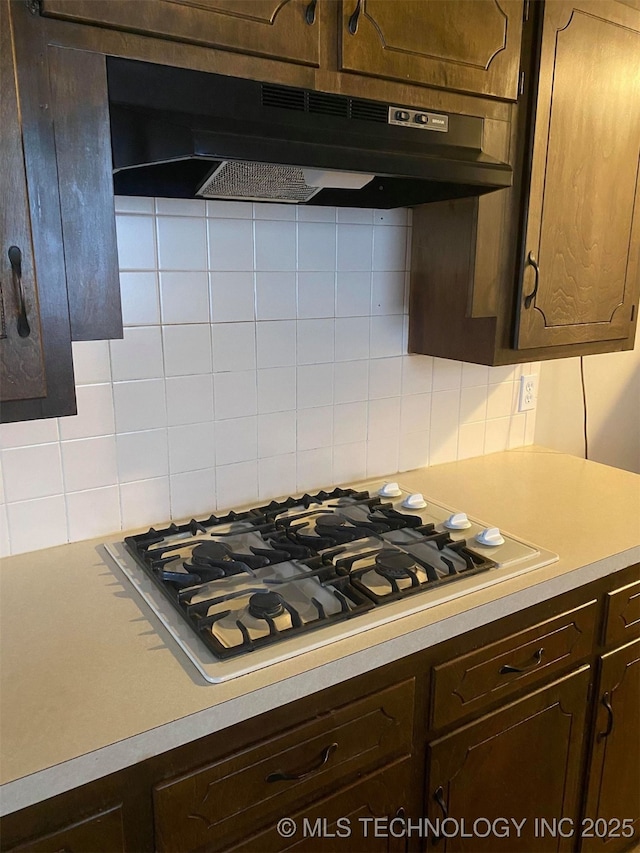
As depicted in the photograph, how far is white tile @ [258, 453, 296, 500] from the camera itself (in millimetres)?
1626

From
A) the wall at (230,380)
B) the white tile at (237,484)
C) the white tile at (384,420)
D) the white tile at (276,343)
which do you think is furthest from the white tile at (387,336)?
the white tile at (237,484)

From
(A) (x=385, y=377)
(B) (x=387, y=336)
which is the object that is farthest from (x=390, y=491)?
(B) (x=387, y=336)

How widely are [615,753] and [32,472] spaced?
1535mm

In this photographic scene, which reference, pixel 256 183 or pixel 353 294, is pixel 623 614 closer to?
pixel 353 294

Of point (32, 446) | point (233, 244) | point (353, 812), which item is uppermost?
point (233, 244)

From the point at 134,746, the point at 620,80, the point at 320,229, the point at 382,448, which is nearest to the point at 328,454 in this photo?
the point at 382,448

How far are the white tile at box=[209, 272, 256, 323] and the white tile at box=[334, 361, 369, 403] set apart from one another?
12.0 inches

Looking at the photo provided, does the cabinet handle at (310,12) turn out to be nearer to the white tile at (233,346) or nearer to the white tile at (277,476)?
the white tile at (233,346)

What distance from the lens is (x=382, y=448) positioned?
71.4 inches

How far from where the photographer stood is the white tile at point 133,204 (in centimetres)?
131

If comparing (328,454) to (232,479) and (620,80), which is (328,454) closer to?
(232,479)

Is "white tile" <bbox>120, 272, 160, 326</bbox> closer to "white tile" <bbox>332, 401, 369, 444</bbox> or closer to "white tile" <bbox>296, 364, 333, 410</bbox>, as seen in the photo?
"white tile" <bbox>296, 364, 333, 410</bbox>

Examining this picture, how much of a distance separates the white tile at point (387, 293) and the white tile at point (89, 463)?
77 cm

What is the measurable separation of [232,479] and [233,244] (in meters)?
0.56
